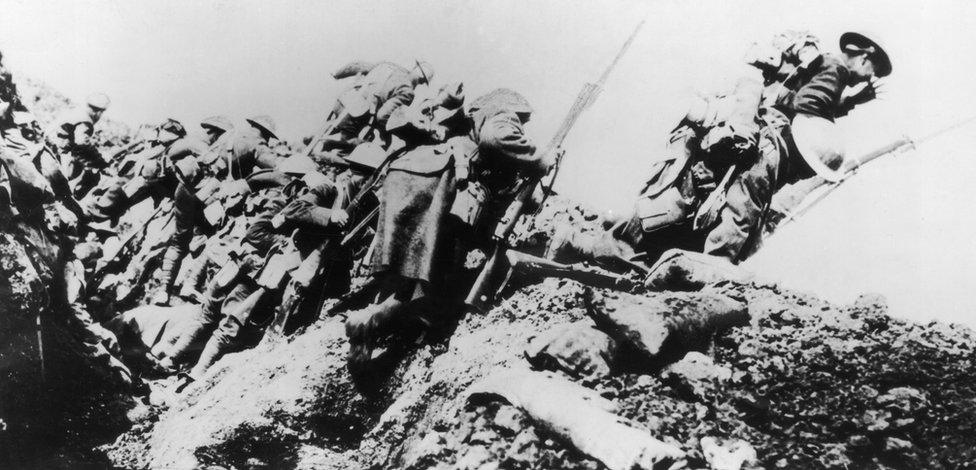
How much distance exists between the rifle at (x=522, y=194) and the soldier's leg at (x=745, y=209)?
1.16m

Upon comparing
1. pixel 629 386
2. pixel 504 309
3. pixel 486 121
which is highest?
pixel 486 121

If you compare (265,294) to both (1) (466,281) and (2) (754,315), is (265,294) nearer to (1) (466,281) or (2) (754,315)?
(1) (466,281)

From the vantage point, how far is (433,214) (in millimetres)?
3857

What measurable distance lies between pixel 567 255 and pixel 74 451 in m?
3.92

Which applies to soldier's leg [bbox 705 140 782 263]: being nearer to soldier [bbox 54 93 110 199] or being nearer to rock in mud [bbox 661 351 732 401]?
rock in mud [bbox 661 351 732 401]

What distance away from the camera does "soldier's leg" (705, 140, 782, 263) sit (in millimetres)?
3799

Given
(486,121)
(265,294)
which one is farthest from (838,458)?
(265,294)

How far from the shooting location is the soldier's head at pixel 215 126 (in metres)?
7.66

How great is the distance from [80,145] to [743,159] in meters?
7.66

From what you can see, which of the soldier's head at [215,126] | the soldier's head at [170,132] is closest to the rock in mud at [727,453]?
the soldier's head at [215,126]

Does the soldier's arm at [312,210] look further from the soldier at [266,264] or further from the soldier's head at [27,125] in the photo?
the soldier's head at [27,125]

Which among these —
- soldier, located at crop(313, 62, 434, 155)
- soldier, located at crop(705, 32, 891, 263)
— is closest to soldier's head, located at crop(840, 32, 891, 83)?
soldier, located at crop(705, 32, 891, 263)

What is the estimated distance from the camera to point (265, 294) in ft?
16.5

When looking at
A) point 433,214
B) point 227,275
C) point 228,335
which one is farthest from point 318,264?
point 433,214
